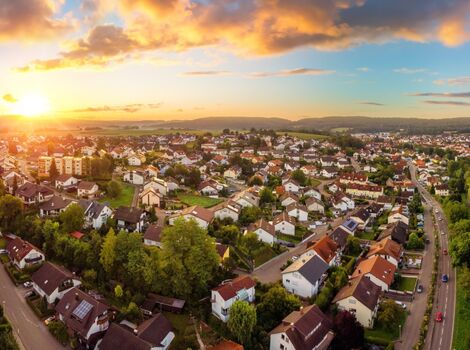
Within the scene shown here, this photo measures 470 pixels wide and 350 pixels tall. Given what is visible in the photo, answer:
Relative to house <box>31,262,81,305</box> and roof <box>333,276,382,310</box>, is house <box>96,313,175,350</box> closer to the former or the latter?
house <box>31,262,81,305</box>

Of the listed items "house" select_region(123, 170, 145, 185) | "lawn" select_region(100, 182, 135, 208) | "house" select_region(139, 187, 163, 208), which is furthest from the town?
"house" select_region(123, 170, 145, 185)

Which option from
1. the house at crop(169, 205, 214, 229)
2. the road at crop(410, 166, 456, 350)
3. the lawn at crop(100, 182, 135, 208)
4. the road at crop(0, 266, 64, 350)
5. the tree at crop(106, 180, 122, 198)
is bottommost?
the road at crop(0, 266, 64, 350)

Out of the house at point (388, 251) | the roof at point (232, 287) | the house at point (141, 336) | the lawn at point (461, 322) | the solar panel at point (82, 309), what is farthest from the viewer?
the house at point (388, 251)

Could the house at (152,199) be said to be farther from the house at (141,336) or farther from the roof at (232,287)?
the house at (141,336)

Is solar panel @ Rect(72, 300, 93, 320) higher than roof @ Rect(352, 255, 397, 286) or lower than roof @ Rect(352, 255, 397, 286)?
lower

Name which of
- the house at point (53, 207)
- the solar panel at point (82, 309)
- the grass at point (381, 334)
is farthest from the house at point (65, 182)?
the grass at point (381, 334)

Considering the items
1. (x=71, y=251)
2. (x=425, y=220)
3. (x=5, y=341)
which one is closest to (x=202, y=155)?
(x=425, y=220)
